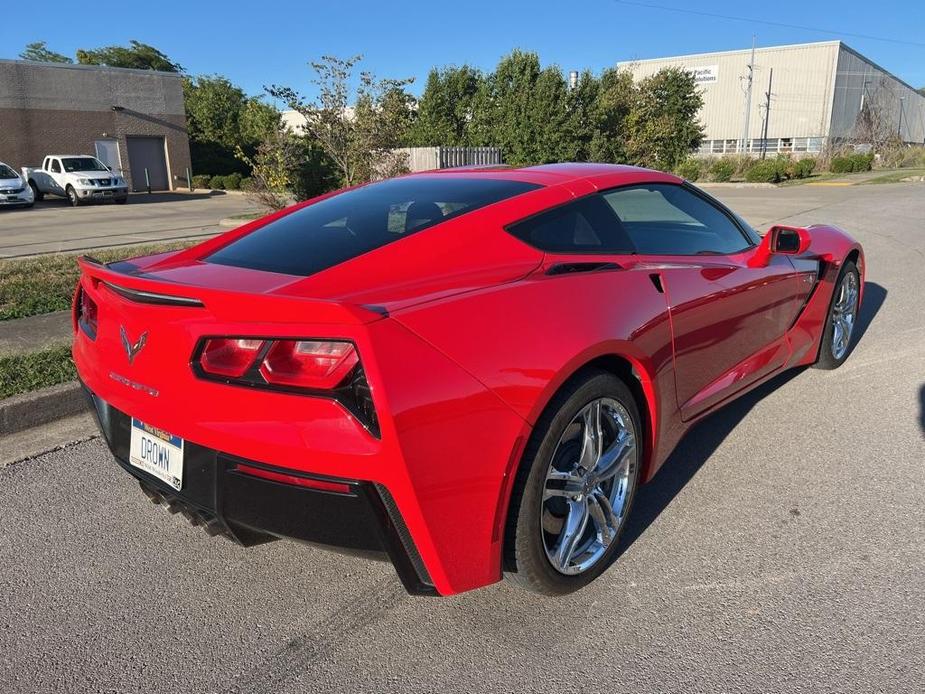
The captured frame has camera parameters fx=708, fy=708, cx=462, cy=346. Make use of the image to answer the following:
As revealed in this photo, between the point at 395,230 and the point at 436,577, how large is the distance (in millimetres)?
1248

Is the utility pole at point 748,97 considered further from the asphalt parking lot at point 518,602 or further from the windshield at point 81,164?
the asphalt parking lot at point 518,602

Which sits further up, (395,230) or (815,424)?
(395,230)

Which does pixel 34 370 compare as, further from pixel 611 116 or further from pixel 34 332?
pixel 611 116

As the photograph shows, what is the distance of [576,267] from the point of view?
8.46ft

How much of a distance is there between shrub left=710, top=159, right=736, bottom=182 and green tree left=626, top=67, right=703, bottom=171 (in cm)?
191

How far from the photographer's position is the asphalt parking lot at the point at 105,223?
43.1 ft

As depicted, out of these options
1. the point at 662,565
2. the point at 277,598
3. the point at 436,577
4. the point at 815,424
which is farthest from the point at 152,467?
the point at 815,424

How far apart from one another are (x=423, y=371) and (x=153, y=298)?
3.05ft

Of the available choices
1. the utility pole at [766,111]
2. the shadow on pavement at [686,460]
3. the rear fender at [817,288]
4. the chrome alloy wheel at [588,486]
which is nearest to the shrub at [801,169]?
the utility pole at [766,111]

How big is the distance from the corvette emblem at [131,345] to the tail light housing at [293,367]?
27cm

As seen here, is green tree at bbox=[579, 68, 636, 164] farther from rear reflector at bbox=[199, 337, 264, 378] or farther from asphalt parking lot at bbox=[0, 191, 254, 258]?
rear reflector at bbox=[199, 337, 264, 378]

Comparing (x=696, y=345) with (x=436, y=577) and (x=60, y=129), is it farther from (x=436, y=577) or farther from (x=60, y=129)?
(x=60, y=129)

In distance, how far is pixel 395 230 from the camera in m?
2.62

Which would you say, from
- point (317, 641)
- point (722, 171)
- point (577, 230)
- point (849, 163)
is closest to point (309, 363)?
point (317, 641)
